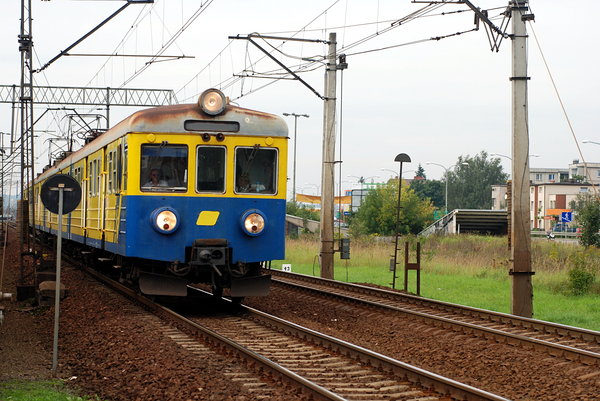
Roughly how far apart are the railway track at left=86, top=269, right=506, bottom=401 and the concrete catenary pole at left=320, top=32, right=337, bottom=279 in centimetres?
886

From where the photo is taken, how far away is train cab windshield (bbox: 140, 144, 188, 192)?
43.9 ft

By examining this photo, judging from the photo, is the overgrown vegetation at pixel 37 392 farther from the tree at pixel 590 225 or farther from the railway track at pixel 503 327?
the tree at pixel 590 225

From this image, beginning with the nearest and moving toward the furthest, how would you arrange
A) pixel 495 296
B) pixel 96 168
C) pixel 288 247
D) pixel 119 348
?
pixel 119 348 → pixel 96 168 → pixel 495 296 → pixel 288 247

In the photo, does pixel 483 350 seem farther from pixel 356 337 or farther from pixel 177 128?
pixel 177 128

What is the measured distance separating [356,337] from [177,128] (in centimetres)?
414

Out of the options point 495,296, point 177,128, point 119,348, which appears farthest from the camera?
point 495,296

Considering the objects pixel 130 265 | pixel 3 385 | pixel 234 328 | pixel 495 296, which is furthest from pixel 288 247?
pixel 3 385

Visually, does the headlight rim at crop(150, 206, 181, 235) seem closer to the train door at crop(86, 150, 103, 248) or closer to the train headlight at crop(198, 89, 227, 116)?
the train headlight at crop(198, 89, 227, 116)

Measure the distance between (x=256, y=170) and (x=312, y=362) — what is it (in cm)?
465

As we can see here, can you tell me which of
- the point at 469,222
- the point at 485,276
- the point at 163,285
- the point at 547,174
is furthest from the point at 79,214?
the point at 547,174

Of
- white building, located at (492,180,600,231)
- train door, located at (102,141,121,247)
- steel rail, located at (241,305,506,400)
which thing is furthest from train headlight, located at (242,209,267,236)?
white building, located at (492,180,600,231)

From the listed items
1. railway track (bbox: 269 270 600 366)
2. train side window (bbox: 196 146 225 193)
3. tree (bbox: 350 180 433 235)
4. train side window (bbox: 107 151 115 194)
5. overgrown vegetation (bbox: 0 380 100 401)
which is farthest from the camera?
tree (bbox: 350 180 433 235)

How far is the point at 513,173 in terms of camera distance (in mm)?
14648

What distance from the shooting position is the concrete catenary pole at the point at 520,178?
573 inches
